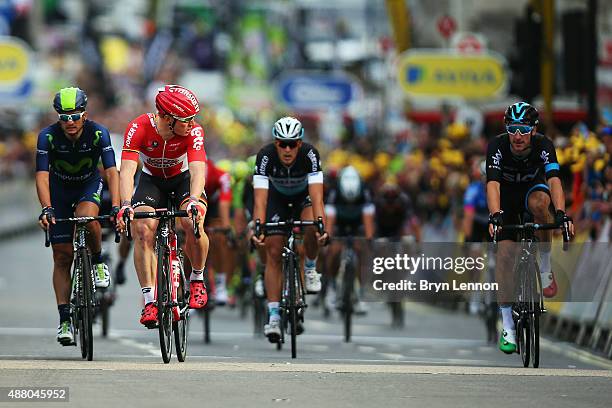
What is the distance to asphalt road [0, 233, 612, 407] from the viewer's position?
12.2 meters

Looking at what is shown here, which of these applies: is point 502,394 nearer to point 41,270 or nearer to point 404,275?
point 404,275

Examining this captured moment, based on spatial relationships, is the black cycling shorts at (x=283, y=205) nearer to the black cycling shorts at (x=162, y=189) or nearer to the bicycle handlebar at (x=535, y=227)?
the black cycling shorts at (x=162, y=189)

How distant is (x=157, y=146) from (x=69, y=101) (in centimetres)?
81

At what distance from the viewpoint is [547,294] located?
15.4 meters

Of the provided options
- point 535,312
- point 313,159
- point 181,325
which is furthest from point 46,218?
point 535,312

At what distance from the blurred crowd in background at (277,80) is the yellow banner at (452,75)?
1.61 feet

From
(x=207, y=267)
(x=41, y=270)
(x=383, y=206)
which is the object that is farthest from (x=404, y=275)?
(x=41, y=270)

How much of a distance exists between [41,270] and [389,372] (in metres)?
21.4

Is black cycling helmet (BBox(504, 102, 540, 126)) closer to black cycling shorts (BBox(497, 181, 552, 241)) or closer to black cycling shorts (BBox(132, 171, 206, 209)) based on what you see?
black cycling shorts (BBox(497, 181, 552, 241))

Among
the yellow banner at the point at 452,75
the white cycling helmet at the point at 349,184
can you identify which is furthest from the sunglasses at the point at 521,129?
the yellow banner at the point at 452,75

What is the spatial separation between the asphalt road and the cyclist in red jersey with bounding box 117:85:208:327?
2.41ft

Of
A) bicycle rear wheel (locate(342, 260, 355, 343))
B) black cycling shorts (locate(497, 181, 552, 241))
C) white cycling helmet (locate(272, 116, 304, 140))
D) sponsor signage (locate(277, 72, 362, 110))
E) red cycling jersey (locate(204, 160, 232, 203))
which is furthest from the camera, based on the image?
sponsor signage (locate(277, 72, 362, 110))

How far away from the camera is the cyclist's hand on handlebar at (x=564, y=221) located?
1460 cm

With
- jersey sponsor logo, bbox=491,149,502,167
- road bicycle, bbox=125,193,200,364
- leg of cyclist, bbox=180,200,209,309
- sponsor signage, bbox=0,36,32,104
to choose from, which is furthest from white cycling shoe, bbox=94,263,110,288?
sponsor signage, bbox=0,36,32,104
